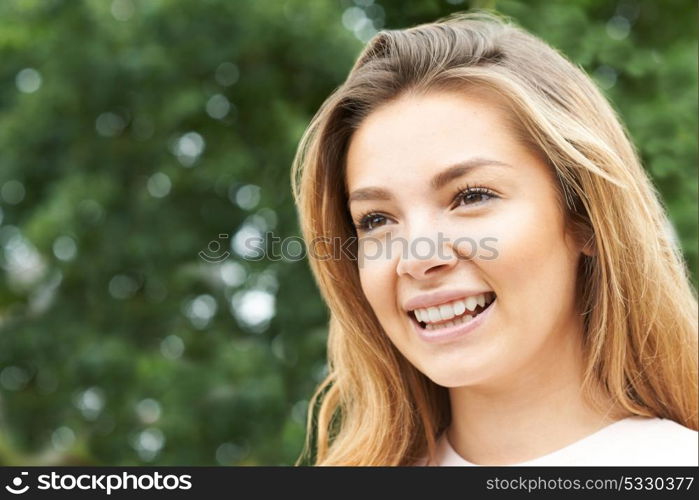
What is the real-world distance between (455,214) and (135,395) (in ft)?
7.31

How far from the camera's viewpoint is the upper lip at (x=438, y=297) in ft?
4.75

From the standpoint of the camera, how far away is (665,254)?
1.72 metres

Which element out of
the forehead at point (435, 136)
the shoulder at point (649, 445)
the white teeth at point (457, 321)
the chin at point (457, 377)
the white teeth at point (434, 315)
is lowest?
the shoulder at point (649, 445)

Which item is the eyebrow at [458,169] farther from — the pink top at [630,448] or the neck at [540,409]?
the pink top at [630,448]

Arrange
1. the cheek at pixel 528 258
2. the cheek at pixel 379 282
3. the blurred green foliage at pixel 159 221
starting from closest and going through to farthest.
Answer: the cheek at pixel 528 258
the cheek at pixel 379 282
the blurred green foliage at pixel 159 221

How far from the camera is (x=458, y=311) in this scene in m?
1.46

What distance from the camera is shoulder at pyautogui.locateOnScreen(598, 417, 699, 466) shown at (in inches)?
60.1

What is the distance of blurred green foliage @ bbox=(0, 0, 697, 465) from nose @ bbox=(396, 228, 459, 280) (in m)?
1.44

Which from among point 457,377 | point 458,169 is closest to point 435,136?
point 458,169

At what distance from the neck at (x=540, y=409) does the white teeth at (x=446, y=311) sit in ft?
0.59

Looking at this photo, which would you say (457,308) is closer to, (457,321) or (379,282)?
(457,321)

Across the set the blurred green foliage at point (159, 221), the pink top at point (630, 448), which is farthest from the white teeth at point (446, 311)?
the blurred green foliage at point (159, 221)
